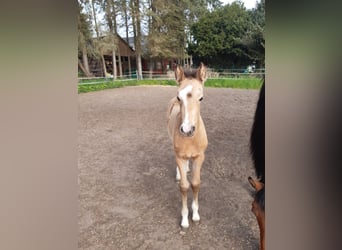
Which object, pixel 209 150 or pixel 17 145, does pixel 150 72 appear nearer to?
pixel 209 150

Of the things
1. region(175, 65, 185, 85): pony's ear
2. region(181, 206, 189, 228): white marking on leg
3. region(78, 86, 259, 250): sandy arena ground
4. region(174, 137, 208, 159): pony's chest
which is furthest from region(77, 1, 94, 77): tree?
region(181, 206, 189, 228): white marking on leg

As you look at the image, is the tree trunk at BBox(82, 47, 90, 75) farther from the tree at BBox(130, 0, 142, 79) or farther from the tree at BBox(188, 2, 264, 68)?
the tree at BBox(188, 2, 264, 68)

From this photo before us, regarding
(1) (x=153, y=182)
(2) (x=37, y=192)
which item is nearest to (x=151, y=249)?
(1) (x=153, y=182)

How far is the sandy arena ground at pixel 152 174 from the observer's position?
37.3 inches

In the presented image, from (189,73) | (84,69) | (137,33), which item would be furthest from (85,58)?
(189,73)

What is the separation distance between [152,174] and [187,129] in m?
0.50

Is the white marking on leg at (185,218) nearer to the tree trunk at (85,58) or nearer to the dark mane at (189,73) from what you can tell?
the dark mane at (189,73)

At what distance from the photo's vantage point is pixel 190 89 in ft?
2.97

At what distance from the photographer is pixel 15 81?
17.3 inches

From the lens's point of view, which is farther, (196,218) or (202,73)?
(196,218)

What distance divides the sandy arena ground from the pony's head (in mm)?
68

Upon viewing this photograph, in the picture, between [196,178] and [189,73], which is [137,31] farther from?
[196,178]

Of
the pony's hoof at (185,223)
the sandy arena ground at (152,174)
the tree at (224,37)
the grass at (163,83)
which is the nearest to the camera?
the tree at (224,37)

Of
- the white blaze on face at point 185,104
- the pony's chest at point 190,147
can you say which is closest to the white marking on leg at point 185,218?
the pony's chest at point 190,147
